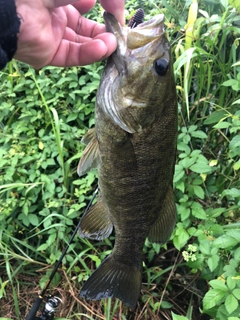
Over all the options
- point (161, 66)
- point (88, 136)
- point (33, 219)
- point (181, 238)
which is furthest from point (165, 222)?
point (33, 219)

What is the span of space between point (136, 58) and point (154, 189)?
0.58 m

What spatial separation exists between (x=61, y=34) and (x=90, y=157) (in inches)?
21.7

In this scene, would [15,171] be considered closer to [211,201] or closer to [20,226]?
[20,226]

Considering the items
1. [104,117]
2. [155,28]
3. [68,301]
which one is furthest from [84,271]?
[155,28]

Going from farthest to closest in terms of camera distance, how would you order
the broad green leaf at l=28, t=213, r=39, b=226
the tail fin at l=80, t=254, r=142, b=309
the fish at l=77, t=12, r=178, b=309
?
the broad green leaf at l=28, t=213, r=39, b=226 → the tail fin at l=80, t=254, r=142, b=309 → the fish at l=77, t=12, r=178, b=309

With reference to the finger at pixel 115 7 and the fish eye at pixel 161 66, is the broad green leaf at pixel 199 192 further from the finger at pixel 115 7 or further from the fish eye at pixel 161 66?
the finger at pixel 115 7

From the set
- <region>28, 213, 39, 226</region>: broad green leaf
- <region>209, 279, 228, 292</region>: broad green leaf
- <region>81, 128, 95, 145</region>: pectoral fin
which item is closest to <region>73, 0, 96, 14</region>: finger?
<region>81, 128, 95, 145</region>: pectoral fin

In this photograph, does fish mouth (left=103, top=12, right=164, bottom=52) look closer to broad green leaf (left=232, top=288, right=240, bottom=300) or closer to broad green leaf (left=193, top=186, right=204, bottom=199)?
broad green leaf (left=193, top=186, right=204, bottom=199)

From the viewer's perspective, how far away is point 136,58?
138 cm

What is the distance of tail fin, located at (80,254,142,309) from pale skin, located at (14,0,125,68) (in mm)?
1028

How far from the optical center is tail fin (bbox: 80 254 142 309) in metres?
1.79

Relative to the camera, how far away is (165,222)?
1729 millimetres

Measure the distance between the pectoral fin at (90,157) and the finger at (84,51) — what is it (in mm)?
354

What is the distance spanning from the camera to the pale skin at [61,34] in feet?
4.18
